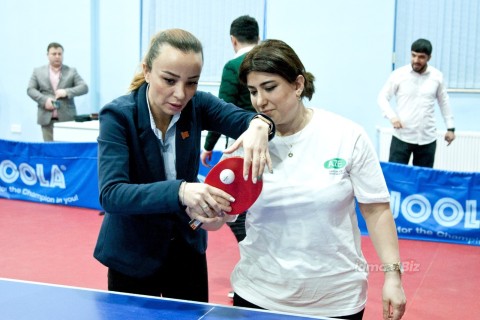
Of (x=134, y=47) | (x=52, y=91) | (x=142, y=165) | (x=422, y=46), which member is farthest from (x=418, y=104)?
(x=142, y=165)

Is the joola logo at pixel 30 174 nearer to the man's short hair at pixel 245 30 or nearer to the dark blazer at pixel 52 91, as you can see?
the dark blazer at pixel 52 91

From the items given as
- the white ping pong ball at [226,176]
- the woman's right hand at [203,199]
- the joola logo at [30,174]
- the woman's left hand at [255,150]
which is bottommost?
the joola logo at [30,174]

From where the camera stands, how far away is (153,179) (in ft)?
6.68

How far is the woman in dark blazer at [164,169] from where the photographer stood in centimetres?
179

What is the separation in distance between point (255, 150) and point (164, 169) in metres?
0.37

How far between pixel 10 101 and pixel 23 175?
359 cm

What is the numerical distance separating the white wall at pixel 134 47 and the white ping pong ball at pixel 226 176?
6296 millimetres

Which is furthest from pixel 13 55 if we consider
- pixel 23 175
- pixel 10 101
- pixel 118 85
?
pixel 23 175

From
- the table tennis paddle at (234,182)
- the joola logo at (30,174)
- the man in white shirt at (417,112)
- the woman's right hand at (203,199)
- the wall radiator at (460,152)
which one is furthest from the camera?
the wall radiator at (460,152)

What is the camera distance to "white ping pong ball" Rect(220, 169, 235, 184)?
1822 mm

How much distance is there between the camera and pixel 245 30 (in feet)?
15.0

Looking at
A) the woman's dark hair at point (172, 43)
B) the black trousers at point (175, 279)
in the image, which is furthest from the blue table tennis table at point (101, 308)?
the woman's dark hair at point (172, 43)

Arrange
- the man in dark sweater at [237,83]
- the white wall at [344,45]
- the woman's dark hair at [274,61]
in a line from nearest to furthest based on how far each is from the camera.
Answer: the woman's dark hair at [274,61] → the man in dark sweater at [237,83] → the white wall at [344,45]

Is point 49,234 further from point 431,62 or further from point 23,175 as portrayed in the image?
point 431,62
